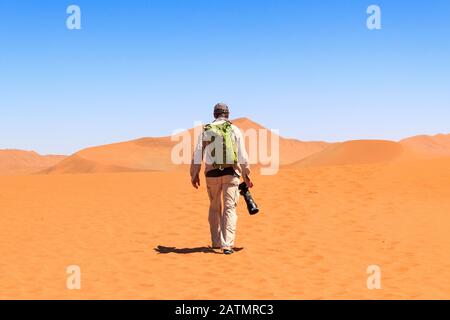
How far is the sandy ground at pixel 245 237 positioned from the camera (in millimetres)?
6844

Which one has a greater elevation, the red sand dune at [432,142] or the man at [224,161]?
the red sand dune at [432,142]

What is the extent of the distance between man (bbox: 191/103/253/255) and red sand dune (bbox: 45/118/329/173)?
186 ft

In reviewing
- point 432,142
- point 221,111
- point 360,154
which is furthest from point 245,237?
point 432,142

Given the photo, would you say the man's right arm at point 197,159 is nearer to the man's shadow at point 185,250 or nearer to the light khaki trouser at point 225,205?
the light khaki trouser at point 225,205

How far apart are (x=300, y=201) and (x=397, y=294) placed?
7.88 meters

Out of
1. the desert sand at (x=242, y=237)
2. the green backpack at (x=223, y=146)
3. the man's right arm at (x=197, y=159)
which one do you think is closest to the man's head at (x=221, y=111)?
the green backpack at (x=223, y=146)

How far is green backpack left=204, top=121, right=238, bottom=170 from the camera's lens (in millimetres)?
8398

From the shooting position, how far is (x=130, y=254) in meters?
8.91

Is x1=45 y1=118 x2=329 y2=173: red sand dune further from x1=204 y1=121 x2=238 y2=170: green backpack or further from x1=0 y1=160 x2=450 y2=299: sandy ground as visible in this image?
x1=204 y1=121 x2=238 y2=170: green backpack

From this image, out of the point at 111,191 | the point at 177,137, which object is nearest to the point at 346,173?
the point at 111,191

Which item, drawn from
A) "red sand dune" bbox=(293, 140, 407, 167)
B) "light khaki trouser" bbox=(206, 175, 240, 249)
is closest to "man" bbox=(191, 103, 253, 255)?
"light khaki trouser" bbox=(206, 175, 240, 249)

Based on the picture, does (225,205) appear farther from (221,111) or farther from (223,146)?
(221,111)

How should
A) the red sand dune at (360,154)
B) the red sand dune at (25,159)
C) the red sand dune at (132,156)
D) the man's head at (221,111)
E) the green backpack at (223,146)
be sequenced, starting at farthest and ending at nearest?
1. the red sand dune at (25,159)
2. the red sand dune at (132,156)
3. the red sand dune at (360,154)
4. the man's head at (221,111)
5. the green backpack at (223,146)

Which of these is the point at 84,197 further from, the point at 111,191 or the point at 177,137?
the point at 177,137
